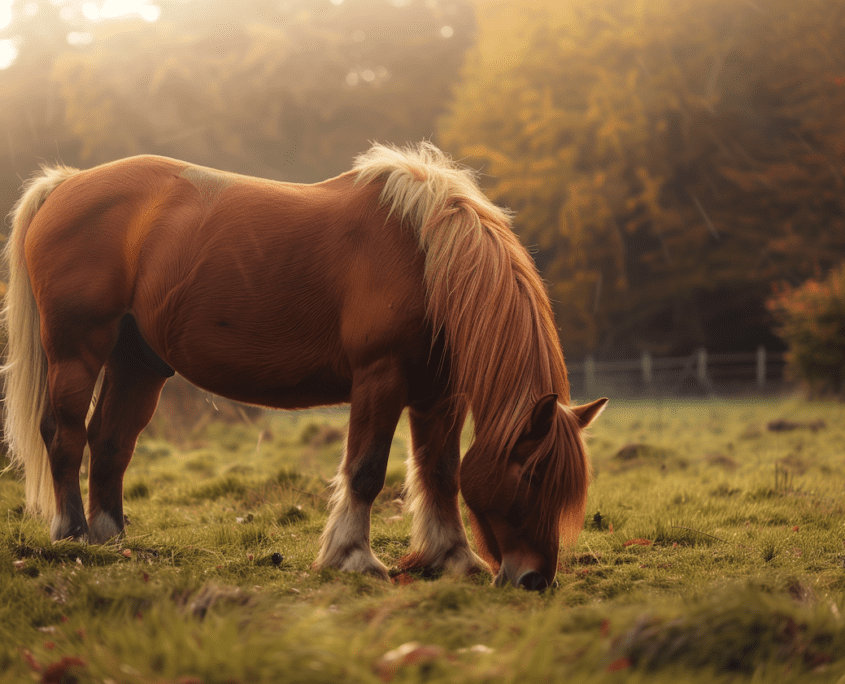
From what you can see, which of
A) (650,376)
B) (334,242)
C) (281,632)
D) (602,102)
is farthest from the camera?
(602,102)

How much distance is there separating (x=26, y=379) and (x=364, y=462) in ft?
7.61

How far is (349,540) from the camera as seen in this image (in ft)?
11.9

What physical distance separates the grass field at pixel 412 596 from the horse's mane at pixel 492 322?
0.66 metres

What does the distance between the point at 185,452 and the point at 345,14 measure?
22.3 meters

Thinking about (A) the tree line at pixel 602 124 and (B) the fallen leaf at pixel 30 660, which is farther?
(A) the tree line at pixel 602 124

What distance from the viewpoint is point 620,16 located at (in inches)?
926

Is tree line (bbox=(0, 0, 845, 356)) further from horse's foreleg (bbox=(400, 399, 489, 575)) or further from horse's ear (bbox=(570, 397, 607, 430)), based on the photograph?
horse's ear (bbox=(570, 397, 607, 430))

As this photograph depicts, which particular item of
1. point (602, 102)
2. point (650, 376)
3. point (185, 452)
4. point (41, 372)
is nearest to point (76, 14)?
point (602, 102)

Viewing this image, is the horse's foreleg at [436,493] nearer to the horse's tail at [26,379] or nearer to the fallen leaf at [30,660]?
the fallen leaf at [30,660]

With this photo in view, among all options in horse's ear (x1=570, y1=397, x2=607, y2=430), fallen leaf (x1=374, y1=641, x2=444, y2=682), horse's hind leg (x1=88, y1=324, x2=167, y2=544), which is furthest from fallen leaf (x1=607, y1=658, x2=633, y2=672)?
horse's hind leg (x1=88, y1=324, x2=167, y2=544)

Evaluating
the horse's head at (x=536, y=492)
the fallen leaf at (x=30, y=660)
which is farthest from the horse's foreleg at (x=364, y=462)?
the fallen leaf at (x=30, y=660)

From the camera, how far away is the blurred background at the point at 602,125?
69.6 ft

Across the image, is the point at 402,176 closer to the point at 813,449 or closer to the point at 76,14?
the point at 813,449

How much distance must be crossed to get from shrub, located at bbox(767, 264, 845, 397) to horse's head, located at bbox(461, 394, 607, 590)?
14.5 m
